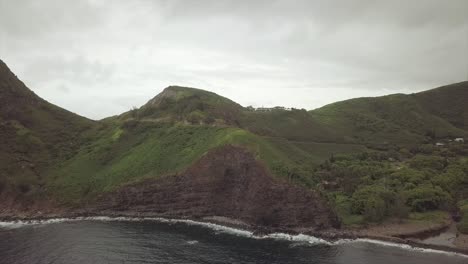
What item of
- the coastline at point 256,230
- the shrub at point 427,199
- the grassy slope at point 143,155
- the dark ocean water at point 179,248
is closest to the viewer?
the dark ocean water at point 179,248

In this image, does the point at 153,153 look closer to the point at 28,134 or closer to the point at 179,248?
the point at 28,134

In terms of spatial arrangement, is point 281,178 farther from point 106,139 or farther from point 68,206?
point 106,139

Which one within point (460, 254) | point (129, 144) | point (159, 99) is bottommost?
point (460, 254)

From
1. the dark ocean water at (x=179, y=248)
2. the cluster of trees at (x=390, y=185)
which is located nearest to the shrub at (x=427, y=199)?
the cluster of trees at (x=390, y=185)

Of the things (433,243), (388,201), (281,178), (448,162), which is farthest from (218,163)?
(448,162)

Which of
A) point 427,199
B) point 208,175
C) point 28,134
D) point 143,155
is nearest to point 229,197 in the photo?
point 208,175

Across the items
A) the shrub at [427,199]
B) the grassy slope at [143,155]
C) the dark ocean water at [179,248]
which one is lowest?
the dark ocean water at [179,248]

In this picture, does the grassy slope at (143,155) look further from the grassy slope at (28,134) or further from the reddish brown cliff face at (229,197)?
the grassy slope at (28,134)

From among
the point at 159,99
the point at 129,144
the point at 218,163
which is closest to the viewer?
the point at 218,163
